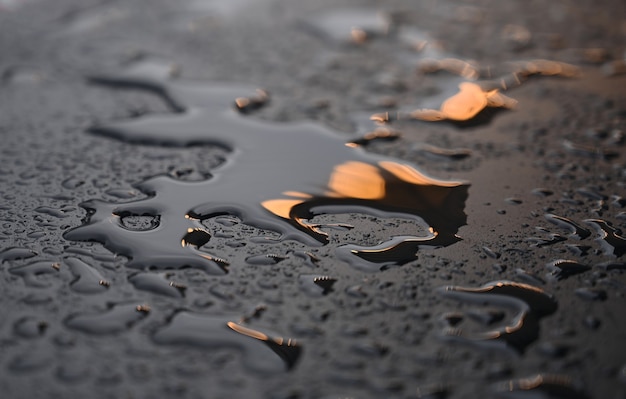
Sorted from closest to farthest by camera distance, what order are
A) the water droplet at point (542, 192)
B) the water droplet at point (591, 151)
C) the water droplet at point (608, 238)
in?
the water droplet at point (608, 238) → the water droplet at point (542, 192) → the water droplet at point (591, 151)

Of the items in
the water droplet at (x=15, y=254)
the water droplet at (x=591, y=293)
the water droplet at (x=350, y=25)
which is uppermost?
the water droplet at (x=350, y=25)

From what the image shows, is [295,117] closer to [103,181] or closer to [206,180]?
[206,180]

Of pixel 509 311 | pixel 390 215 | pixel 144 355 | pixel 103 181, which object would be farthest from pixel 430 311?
pixel 103 181

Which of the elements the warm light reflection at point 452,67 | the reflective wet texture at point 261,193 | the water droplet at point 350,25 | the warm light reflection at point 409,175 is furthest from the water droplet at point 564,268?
the water droplet at point 350,25

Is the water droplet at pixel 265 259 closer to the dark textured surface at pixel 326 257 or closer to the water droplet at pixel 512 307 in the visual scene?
the dark textured surface at pixel 326 257

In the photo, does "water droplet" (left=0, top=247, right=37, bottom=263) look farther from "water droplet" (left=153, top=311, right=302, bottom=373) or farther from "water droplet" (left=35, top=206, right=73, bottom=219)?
"water droplet" (left=153, top=311, right=302, bottom=373)

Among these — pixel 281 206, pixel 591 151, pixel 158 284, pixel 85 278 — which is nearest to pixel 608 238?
pixel 591 151

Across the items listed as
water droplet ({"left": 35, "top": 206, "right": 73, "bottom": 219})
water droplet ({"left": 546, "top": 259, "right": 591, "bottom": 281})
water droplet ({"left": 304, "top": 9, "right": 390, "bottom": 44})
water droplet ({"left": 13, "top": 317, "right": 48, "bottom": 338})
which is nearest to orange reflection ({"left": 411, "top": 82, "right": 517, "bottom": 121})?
water droplet ({"left": 304, "top": 9, "right": 390, "bottom": 44})

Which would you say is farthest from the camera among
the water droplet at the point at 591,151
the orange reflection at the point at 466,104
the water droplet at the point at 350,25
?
the water droplet at the point at 350,25
